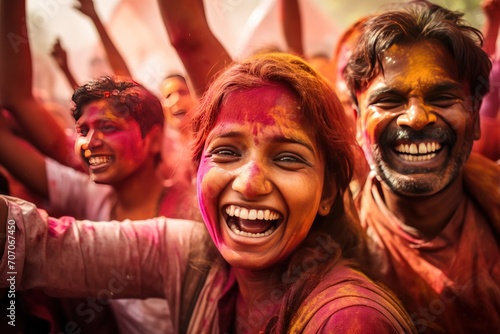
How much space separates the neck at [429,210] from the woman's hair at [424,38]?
0.25 meters

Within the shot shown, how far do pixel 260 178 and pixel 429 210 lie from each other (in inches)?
22.1

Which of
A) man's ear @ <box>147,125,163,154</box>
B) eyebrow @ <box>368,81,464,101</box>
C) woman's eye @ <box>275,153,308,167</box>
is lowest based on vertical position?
man's ear @ <box>147,125,163,154</box>

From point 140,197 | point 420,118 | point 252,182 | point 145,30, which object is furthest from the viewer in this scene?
point 145,30

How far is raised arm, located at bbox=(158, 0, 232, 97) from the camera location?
1343mm

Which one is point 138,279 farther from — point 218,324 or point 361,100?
point 361,100

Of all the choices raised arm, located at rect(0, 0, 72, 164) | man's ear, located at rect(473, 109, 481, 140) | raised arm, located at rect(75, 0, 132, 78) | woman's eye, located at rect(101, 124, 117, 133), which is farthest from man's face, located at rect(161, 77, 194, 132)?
man's ear, located at rect(473, 109, 481, 140)

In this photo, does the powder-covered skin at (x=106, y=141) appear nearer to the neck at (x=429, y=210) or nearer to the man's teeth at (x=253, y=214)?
the man's teeth at (x=253, y=214)

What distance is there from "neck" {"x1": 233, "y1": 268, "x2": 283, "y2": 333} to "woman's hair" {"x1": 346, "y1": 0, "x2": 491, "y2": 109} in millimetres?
588

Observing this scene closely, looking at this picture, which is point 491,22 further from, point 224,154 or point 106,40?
point 106,40

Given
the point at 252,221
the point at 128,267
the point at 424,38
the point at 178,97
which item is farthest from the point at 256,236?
the point at 424,38

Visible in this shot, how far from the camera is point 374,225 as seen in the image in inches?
57.1

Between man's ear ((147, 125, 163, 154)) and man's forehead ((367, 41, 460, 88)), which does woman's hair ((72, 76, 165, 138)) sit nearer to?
man's ear ((147, 125, 163, 154))

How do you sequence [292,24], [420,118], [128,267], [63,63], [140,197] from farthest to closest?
[292,24] → [63,63] → [140,197] → [128,267] → [420,118]

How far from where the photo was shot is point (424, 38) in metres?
→ 1.28
